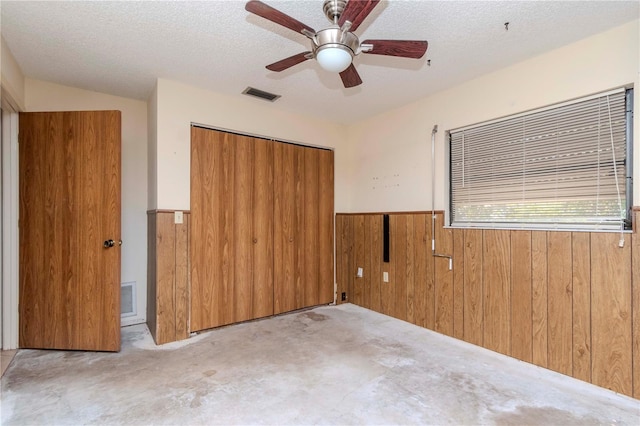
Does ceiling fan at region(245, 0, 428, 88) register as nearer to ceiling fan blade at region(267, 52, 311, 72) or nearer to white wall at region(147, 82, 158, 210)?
ceiling fan blade at region(267, 52, 311, 72)

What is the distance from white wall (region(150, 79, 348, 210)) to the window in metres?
2.01

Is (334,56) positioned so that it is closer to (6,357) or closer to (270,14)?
(270,14)

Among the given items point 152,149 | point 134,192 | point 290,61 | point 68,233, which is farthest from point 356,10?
point 134,192

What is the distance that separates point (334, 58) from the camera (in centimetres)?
180

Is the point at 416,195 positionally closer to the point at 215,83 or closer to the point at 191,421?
the point at 215,83

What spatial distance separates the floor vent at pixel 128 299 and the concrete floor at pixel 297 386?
0.49 meters

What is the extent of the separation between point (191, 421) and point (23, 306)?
205cm

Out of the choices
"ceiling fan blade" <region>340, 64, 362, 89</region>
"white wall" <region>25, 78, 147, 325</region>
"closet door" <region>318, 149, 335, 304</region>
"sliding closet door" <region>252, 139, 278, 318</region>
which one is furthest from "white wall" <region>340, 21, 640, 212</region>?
"white wall" <region>25, 78, 147, 325</region>

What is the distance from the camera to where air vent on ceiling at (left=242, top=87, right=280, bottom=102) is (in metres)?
3.28

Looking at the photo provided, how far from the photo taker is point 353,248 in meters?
4.23

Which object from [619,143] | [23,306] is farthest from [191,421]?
[619,143]

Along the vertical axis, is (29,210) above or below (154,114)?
below

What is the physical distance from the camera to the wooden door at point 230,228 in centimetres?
326

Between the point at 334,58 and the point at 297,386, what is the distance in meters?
2.10
